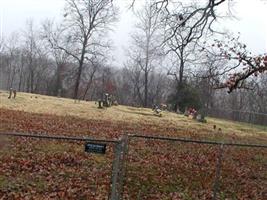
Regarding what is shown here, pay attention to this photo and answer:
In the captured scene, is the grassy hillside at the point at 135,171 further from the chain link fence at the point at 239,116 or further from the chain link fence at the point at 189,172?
the chain link fence at the point at 239,116

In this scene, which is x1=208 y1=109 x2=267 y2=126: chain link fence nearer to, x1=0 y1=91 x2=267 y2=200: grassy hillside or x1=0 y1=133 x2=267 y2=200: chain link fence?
x1=0 y1=91 x2=267 y2=200: grassy hillside

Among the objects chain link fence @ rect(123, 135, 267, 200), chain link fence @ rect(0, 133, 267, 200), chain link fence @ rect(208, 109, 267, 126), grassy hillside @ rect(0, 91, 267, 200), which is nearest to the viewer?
chain link fence @ rect(0, 133, 267, 200)

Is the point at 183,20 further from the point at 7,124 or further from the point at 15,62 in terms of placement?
the point at 15,62

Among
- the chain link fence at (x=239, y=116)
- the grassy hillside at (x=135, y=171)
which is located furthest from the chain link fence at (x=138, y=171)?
the chain link fence at (x=239, y=116)

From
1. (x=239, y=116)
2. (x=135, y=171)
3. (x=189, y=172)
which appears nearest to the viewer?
(x=135, y=171)

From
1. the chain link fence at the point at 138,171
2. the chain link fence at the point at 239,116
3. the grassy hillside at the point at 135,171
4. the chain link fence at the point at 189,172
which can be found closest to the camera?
the chain link fence at the point at 138,171

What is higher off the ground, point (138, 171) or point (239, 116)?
point (239, 116)

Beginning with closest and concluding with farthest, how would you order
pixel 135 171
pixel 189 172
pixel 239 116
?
pixel 135 171, pixel 189 172, pixel 239 116

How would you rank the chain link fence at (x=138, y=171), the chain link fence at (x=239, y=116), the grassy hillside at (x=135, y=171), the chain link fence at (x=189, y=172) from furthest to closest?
the chain link fence at (x=239, y=116) < the chain link fence at (x=189, y=172) < the grassy hillside at (x=135, y=171) < the chain link fence at (x=138, y=171)

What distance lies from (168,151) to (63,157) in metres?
4.56

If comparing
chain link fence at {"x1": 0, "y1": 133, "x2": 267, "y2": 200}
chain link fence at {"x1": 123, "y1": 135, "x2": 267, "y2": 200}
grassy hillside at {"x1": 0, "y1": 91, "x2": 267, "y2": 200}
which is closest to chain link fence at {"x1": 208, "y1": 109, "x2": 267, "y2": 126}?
grassy hillside at {"x1": 0, "y1": 91, "x2": 267, "y2": 200}

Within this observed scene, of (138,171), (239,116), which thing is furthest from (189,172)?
(239,116)

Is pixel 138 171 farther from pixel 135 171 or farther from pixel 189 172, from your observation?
pixel 189 172

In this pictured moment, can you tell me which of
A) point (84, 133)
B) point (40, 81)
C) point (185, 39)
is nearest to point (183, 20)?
point (185, 39)
